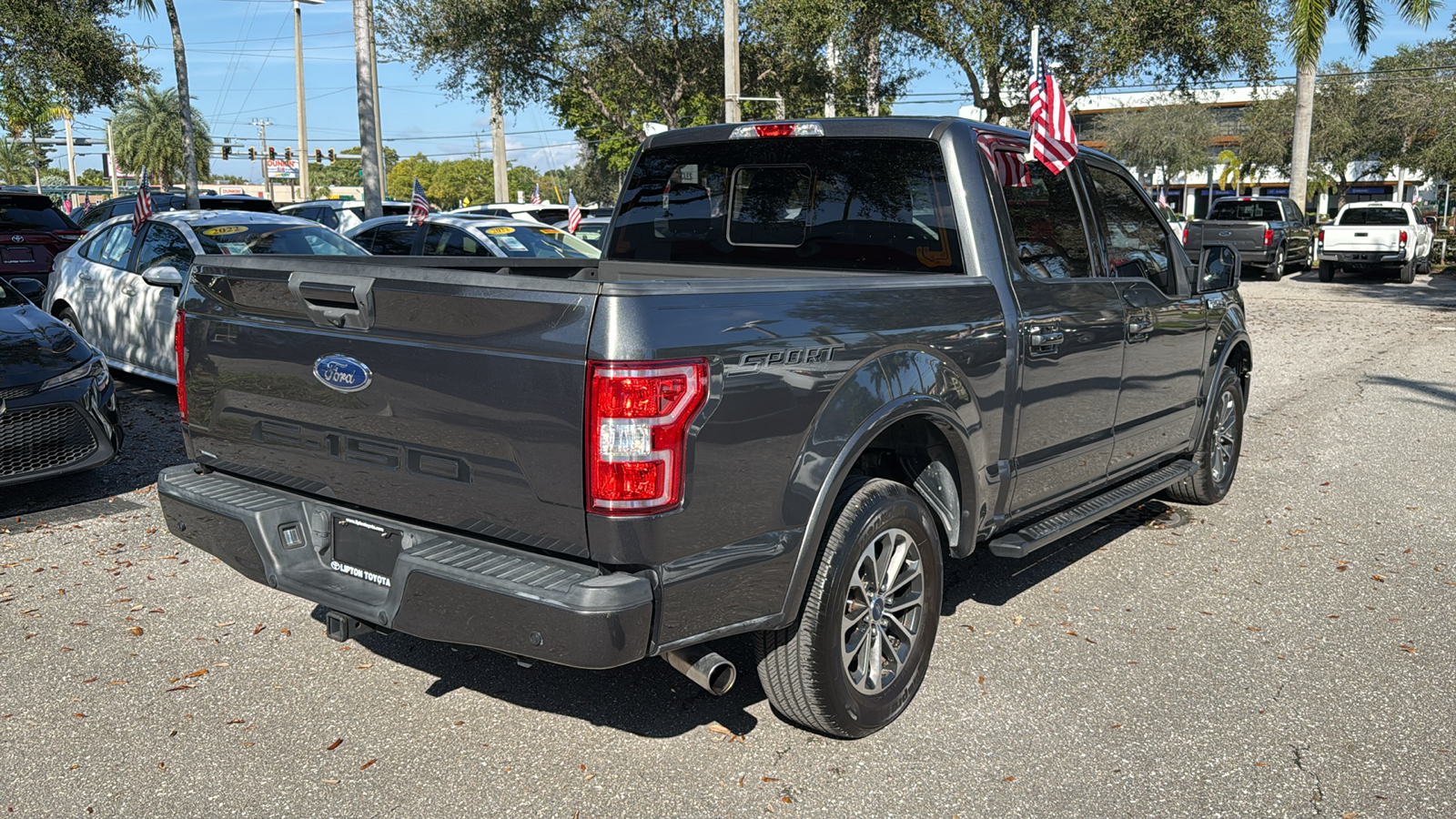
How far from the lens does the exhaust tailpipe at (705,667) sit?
3252 mm

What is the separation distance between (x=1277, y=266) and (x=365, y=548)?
89.3 ft

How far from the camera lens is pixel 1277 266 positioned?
26578 millimetres

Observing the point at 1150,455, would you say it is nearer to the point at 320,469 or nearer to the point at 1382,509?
the point at 1382,509

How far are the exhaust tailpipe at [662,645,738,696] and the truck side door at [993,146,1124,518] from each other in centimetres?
165

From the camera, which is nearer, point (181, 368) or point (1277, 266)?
point (181, 368)

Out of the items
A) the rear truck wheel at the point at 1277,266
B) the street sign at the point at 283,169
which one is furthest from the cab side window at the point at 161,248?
the street sign at the point at 283,169

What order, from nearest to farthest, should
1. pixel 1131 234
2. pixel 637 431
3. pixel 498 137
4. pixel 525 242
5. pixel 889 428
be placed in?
pixel 637 431 → pixel 889 428 → pixel 1131 234 → pixel 525 242 → pixel 498 137

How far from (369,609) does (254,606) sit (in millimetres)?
2020

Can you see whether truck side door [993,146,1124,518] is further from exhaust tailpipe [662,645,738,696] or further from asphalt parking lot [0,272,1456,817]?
exhaust tailpipe [662,645,738,696]

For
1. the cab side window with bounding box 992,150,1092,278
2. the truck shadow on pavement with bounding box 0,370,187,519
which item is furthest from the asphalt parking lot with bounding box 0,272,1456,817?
the cab side window with bounding box 992,150,1092,278

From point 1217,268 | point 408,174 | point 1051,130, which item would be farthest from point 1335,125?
point 408,174

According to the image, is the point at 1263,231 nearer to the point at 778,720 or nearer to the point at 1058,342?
the point at 1058,342

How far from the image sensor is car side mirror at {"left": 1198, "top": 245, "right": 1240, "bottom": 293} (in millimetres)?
5906

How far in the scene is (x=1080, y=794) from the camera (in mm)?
3492
